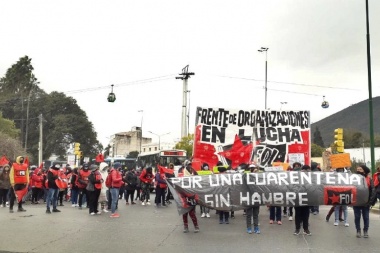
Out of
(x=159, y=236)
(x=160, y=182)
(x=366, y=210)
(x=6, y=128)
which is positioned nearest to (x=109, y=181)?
(x=160, y=182)

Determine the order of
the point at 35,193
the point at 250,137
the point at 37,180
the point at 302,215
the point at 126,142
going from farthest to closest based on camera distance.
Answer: the point at 126,142 < the point at 35,193 < the point at 37,180 < the point at 250,137 < the point at 302,215

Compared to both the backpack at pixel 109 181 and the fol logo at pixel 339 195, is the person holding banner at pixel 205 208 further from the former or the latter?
the fol logo at pixel 339 195

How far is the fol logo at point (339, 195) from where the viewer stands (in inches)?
414

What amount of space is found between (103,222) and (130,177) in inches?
275

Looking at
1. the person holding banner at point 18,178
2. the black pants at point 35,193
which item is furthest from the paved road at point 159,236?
the black pants at point 35,193

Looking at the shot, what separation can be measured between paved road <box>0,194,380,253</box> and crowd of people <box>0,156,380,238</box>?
39cm

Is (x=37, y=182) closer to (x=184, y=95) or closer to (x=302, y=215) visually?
(x=302, y=215)

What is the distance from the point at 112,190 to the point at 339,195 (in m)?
7.42

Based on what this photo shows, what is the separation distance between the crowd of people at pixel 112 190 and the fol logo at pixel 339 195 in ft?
0.99

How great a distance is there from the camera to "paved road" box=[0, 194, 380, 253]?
29.2 ft

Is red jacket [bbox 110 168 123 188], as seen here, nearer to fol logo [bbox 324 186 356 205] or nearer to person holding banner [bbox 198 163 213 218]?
person holding banner [bbox 198 163 213 218]

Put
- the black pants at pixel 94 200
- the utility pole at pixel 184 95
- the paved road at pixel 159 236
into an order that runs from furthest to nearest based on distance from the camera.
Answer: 1. the utility pole at pixel 184 95
2. the black pants at pixel 94 200
3. the paved road at pixel 159 236

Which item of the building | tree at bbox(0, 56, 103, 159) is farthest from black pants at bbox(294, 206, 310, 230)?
the building

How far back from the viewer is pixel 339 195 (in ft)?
34.9
